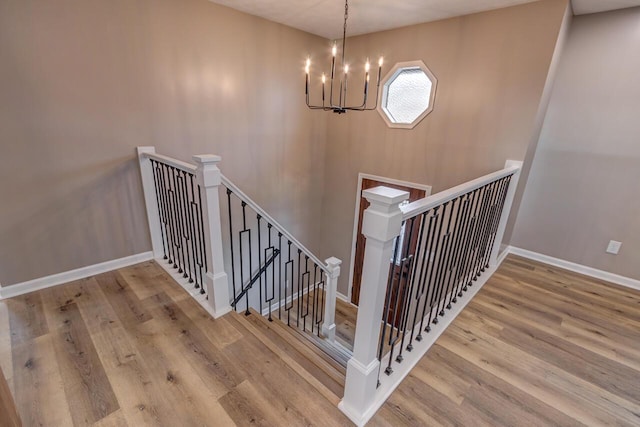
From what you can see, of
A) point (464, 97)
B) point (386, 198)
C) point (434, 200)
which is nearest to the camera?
point (386, 198)

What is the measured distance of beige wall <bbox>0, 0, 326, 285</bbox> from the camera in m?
2.08

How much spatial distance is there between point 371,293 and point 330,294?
2116 mm

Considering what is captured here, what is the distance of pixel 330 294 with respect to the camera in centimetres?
326

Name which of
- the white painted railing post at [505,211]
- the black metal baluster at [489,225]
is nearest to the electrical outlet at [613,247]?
the white painted railing post at [505,211]

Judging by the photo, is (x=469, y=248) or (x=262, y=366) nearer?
(x=262, y=366)

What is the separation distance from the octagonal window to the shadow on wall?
121 inches

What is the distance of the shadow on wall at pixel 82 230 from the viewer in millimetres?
2205

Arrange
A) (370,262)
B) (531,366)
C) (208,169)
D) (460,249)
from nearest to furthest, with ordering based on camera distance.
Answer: (370,262), (531,366), (208,169), (460,249)

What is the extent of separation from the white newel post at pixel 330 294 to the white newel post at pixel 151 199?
67.1 inches

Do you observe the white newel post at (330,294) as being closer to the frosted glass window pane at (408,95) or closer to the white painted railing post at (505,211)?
the white painted railing post at (505,211)

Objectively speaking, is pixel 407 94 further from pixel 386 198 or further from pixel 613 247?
pixel 386 198

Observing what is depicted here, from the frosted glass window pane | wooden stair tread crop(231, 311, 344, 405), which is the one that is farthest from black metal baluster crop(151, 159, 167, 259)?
the frosted glass window pane

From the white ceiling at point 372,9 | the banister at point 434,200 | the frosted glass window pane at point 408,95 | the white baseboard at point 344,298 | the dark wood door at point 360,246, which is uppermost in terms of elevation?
the white ceiling at point 372,9

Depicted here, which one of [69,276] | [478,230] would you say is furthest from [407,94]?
[69,276]
